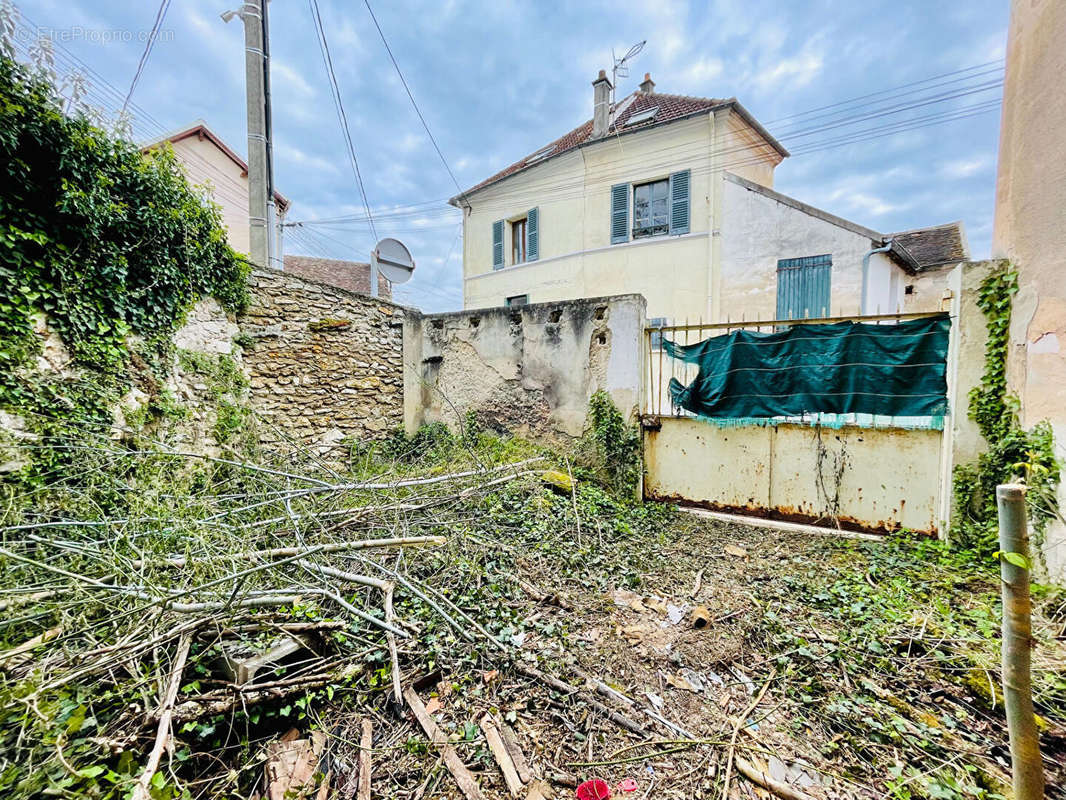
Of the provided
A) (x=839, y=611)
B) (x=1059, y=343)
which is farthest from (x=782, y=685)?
(x=1059, y=343)

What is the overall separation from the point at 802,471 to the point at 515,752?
3.74 m

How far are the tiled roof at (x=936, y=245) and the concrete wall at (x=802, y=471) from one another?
964 centimetres

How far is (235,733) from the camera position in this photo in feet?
6.28

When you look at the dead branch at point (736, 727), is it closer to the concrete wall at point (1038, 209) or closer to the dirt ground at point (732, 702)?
the dirt ground at point (732, 702)

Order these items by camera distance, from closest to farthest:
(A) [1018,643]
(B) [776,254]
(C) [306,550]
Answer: (A) [1018,643] < (C) [306,550] < (B) [776,254]

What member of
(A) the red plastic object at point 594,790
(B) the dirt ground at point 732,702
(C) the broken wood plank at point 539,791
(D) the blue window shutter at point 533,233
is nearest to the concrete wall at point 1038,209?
(B) the dirt ground at point 732,702

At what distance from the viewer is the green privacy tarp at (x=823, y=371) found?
12.1 feet

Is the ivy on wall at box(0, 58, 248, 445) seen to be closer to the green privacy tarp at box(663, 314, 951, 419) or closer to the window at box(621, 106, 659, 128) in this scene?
the green privacy tarp at box(663, 314, 951, 419)

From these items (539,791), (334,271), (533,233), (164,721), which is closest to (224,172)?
(334,271)

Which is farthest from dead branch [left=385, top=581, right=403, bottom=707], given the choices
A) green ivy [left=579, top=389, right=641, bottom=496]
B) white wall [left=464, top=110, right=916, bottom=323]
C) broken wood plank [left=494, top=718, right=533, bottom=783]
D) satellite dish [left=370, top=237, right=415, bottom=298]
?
white wall [left=464, top=110, right=916, bottom=323]

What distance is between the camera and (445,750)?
1766 mm

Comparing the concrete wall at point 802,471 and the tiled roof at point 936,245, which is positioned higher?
the tiled roof at point 936,245

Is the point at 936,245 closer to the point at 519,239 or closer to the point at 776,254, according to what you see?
the point at 776,254

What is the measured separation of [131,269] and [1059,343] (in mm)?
7288
